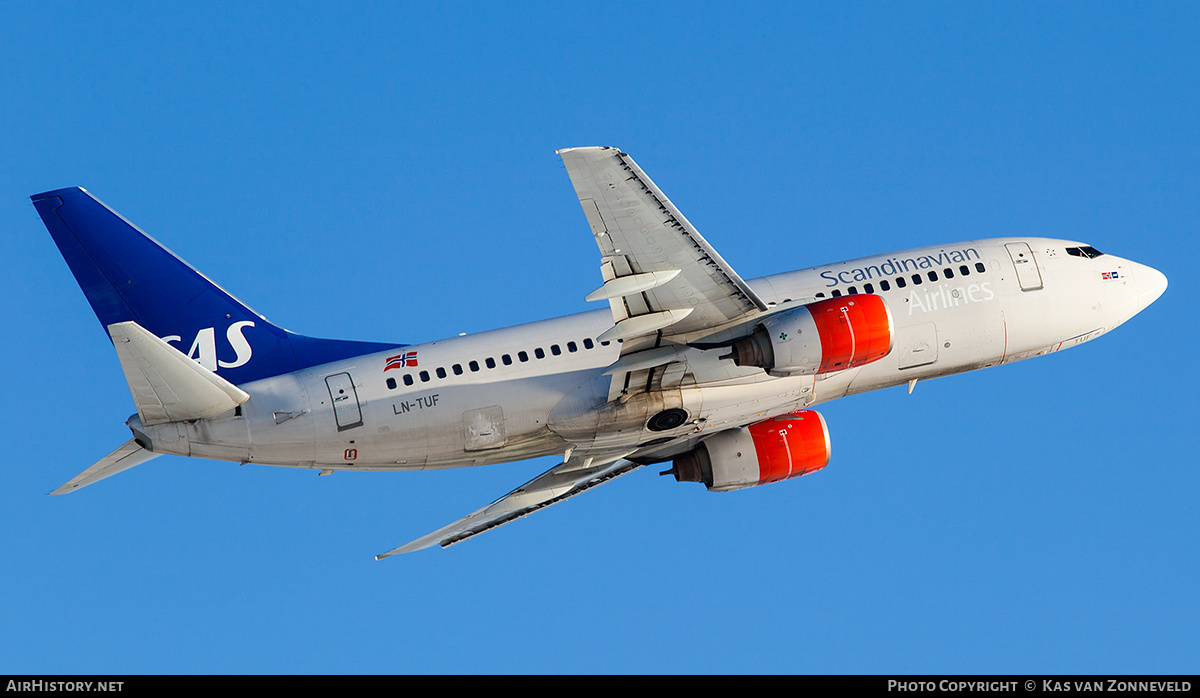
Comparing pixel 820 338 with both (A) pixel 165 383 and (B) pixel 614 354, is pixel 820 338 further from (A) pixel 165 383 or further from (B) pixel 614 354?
(A) pixel 165 383

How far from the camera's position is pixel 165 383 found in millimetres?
28719

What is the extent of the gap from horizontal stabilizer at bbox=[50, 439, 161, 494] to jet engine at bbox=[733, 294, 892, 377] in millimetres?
15633

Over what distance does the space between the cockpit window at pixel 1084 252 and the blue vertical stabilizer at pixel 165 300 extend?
67.3 ft

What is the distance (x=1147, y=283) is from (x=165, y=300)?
29.2 meters

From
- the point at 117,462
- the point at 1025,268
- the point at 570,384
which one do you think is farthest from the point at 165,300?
the point at 1025,268

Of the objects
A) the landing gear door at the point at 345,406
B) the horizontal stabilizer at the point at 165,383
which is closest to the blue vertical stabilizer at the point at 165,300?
the landing gear door at the point at 345,406

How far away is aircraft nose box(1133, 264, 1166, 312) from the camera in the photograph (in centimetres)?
3678

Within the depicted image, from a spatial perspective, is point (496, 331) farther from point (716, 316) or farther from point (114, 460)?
point (114, 460)

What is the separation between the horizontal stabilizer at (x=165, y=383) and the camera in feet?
90.4

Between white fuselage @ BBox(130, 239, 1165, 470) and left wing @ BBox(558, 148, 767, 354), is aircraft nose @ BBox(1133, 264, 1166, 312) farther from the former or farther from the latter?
left wing @ BBox(558, 148, 767, 354)

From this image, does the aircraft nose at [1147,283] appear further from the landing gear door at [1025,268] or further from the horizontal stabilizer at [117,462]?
the horizontal stabilizer at [117,462]

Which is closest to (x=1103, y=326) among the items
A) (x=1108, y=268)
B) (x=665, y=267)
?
(x=1108, y=268)

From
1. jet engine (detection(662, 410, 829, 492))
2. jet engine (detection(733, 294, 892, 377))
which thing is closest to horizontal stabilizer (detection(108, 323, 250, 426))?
jet engine (detection(733, 294, 892, 377))
